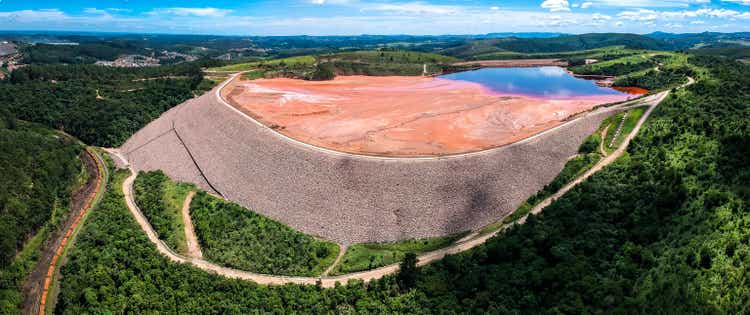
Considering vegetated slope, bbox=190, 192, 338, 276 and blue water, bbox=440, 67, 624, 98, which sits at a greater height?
blue water, bbox=440, 67, 624, 98

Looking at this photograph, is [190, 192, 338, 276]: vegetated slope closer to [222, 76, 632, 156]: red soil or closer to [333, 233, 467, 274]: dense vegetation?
[333, 233, 467, 274]: dense vegetation

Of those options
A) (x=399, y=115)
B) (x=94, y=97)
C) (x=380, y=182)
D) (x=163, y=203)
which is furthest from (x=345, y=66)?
(x=380, y=182)

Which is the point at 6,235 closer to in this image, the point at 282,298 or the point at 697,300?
the point at 282,298

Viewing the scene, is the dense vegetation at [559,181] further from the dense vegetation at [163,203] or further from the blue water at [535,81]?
the blue water at [535,81]

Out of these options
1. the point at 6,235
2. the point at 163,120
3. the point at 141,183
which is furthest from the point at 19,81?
the point at 6,235

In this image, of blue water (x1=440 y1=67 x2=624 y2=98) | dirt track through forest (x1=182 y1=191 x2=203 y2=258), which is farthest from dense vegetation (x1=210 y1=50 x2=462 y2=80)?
dirt track through forest (x1=182 y1=191 x2=203 y2=258)

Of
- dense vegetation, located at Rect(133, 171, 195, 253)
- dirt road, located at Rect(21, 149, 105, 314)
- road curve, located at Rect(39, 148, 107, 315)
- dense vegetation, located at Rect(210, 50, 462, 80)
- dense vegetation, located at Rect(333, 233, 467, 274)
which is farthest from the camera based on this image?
dense vegetation, located at Rect(210, 50, 462, 80)
